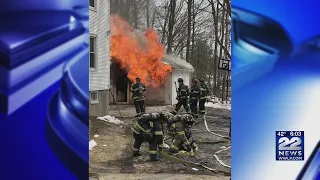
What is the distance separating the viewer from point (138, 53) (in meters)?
5.07

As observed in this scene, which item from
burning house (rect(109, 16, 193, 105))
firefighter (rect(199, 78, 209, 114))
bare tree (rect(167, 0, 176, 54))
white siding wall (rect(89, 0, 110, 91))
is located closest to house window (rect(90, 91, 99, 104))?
white siding wall (rect(89, 0, 110, 91))

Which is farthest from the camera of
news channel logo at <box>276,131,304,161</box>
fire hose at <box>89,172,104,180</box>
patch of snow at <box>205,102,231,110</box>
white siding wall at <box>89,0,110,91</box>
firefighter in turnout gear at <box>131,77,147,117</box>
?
firefighter in turnout gear at <box>131,77,147,117</box>

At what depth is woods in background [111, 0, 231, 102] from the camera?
4484 mm

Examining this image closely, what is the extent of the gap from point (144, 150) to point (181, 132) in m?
0.62

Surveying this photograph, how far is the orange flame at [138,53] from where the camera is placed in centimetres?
474

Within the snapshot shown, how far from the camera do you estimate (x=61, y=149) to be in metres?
1.94

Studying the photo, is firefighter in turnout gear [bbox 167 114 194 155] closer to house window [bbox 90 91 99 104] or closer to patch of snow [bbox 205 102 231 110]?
patch of snow [bbox 205 102 231 110]

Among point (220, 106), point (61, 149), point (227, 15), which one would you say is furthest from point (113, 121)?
point (61, 149)

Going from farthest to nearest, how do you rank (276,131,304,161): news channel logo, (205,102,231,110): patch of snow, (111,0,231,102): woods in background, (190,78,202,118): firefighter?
(190,78,202,118): firefighter, (205,102,231,110): patch of snow, (111,0,231,102): woods in background, (276,131,304,161): news channel logo

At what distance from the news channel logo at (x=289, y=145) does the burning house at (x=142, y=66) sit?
286cm

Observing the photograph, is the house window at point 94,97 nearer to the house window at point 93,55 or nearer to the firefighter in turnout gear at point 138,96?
the house window at point 93,55

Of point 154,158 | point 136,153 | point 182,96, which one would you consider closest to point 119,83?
point 182,96

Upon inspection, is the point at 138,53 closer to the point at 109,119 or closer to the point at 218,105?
the point at 109,119

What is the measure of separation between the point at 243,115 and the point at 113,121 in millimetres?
3047
